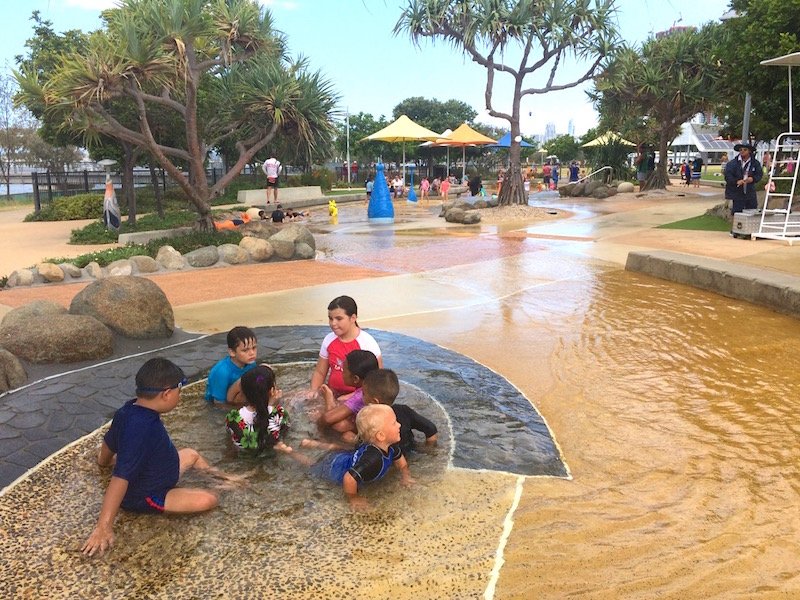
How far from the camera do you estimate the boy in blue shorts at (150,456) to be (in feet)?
10.5

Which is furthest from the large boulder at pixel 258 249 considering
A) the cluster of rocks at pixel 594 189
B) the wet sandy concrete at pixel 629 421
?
the cluster of rocks at pixel 594 189

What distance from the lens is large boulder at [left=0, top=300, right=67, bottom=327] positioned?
19.2 feet

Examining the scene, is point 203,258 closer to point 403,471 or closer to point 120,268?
point 120,268

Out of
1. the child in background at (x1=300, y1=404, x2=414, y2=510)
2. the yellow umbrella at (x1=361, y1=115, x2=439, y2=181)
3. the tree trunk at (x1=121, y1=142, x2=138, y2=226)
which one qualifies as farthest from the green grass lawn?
the yellow umbrella at (x1=361, y1=115, x2=439, y2=181)

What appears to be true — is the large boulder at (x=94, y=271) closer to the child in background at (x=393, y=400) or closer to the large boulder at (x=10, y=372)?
the large boulder at (x=10, y=372)

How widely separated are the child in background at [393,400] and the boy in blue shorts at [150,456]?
1.06 metres

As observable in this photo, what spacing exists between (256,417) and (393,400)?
2.94 feet

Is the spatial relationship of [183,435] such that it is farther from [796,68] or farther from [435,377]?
[796,68]

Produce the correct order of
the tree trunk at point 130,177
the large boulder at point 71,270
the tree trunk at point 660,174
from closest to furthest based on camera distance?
1. the large boulder at point 71,270
2. the tree trunk at point 130,177
3. the tree trunk at point 660,174

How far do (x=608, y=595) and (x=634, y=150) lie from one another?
120 feet

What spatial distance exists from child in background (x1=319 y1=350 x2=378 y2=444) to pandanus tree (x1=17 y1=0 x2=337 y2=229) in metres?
9.31

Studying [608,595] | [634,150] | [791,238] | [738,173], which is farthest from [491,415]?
[634,150]

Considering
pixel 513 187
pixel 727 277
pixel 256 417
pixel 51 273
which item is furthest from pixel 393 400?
pixel 513 187

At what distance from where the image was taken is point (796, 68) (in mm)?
14445
